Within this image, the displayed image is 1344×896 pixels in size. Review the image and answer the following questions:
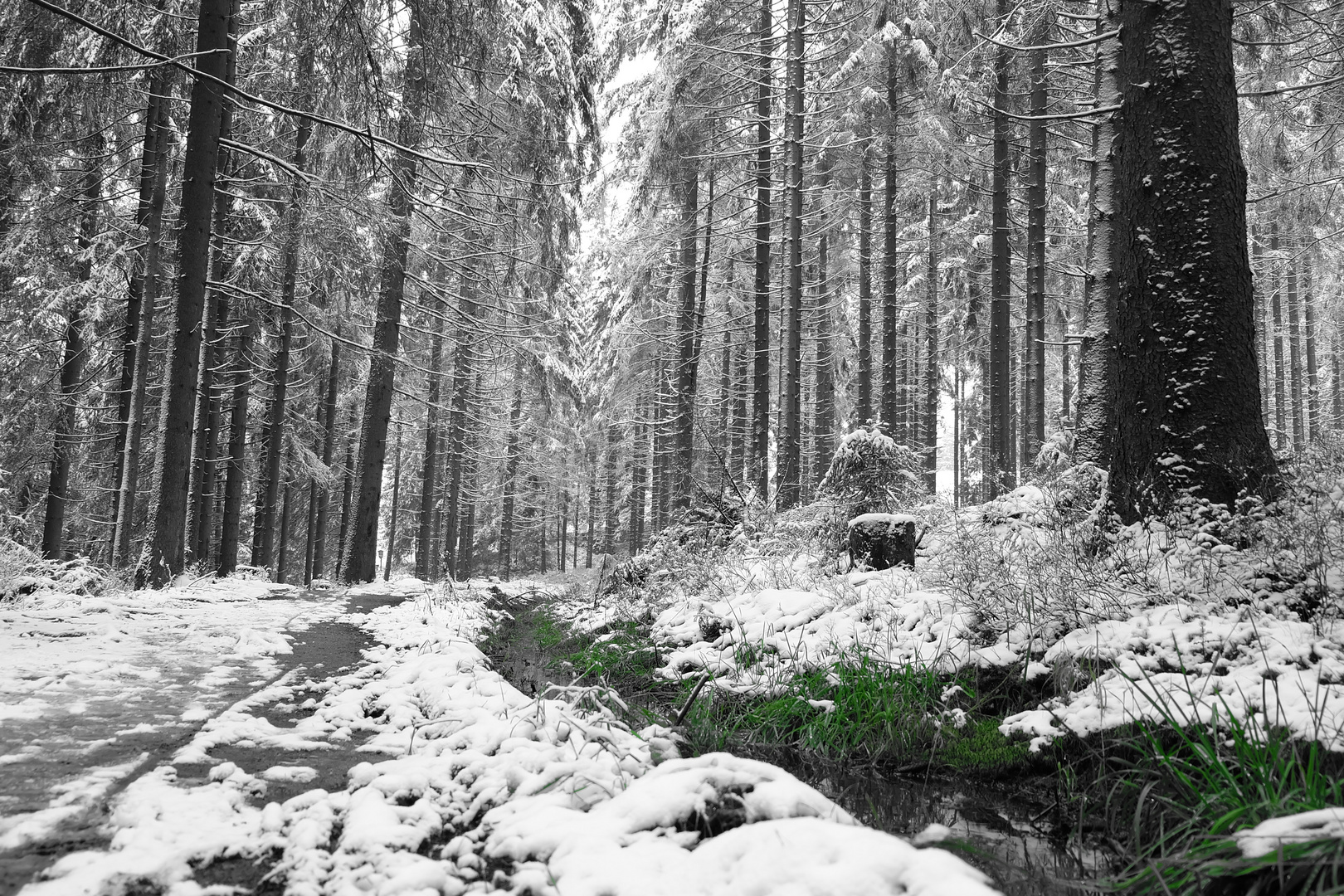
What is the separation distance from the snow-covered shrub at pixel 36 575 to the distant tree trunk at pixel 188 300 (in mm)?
680

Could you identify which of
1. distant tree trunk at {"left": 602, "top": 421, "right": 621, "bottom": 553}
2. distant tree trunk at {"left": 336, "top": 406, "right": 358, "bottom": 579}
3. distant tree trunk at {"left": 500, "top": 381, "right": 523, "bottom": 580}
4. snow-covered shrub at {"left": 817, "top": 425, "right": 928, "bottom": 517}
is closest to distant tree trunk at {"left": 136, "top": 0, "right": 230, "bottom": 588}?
snow-covered shrub at {"left": 817, "top": 425, "right": 928, "bottom": 517}

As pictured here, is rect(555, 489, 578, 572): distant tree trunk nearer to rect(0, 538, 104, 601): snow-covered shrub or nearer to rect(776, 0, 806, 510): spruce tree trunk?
rect(776, 0, 806, 510): spruce tree trunk

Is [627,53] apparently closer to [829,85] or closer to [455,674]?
[829,85]

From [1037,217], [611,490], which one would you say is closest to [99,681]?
[1037,217]

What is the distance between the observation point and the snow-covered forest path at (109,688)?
64.7 inches

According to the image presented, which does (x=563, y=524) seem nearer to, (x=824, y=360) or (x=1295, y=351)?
(x=824, y=360)

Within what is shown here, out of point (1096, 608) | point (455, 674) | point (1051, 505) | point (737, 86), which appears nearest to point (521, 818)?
point (455, 674)

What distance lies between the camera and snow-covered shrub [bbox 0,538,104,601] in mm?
5775

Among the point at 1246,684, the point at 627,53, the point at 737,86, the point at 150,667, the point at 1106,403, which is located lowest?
the point at 150,667

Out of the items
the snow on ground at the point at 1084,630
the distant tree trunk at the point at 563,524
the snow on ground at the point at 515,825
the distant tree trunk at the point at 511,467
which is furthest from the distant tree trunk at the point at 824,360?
the snow on ground at the point at 515,825

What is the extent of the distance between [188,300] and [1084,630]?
8.92 metres

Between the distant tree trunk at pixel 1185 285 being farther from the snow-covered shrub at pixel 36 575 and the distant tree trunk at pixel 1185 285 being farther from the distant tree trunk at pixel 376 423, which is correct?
the distant tree trunk at pixel 376 423

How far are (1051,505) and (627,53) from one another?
1414cm

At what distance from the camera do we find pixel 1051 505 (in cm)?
536
